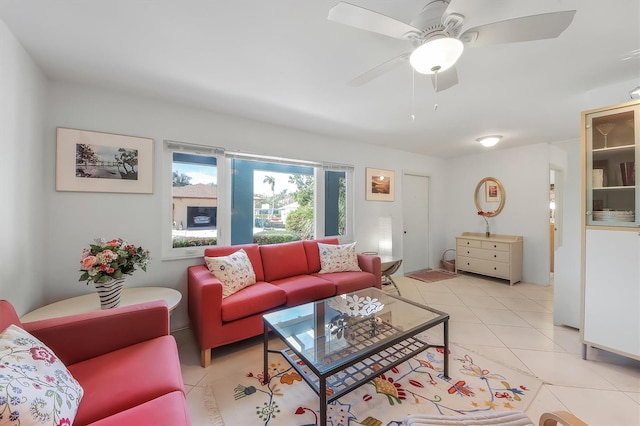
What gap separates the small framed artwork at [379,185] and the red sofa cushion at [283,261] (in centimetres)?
167

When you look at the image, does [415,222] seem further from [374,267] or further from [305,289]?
[305,289]

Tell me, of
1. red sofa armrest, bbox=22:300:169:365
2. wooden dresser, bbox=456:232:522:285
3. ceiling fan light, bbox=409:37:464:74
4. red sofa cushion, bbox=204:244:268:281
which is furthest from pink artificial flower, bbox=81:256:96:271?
wooden dresser, bbox=456:232:522:285

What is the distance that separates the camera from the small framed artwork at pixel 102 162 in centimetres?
209

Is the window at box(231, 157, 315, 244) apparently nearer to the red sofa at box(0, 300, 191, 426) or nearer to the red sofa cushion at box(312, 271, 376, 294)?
the red sofa cushion at box(312, 271, 376, 294)

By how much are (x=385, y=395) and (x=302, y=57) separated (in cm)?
244

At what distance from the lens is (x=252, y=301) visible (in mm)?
2184

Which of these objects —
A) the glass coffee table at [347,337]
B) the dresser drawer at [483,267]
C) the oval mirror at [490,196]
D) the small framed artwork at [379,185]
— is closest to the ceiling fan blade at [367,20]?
the glass coffee table at [347,337]

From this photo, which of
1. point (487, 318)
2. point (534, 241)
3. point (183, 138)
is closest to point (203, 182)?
point (183, 138)

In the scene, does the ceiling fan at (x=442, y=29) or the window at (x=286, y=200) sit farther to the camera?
the window at (x=286, y=200)

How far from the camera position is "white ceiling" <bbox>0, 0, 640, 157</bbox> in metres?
1.37

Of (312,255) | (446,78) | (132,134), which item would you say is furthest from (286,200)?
(446,78)

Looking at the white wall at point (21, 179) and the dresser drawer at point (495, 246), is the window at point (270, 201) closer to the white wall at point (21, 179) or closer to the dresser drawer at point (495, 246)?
the white wall at point (21, 179)

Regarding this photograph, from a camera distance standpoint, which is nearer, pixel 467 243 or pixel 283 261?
pixel 283 261

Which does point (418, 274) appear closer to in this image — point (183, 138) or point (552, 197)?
point (552, 197)
